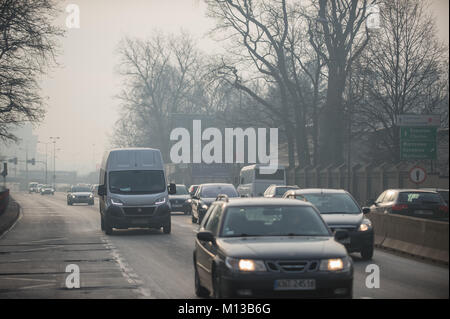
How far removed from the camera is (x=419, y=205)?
25906 mm

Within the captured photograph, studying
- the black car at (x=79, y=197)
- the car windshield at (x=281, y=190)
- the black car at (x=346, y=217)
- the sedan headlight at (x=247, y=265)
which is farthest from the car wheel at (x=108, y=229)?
the black car at (x=79, y=197)

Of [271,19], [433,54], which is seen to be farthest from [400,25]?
[271,19]

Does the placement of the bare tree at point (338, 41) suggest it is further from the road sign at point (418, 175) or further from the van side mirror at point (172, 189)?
the van side mirror at point (172, 189)

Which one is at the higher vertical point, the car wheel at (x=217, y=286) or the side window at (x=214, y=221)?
the side window at (x=214, y=221)

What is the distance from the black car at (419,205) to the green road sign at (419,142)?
4.81 meters

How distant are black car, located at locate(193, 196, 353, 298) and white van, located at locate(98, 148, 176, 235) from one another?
15.2 m

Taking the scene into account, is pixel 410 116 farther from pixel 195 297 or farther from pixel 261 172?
pixel 261 172

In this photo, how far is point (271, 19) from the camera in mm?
55562

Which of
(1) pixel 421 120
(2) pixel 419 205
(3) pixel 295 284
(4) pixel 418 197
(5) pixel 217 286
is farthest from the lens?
(4) pixel 418 197

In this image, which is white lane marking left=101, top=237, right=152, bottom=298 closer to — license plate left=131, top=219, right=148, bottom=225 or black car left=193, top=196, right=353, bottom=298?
black car left=193, top=196, right=353, bottom=298

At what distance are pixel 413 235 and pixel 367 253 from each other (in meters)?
1.93

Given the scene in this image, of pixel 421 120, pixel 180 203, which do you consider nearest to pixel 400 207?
pixel 421 120

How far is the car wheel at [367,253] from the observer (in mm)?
17441

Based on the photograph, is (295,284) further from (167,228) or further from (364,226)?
(167,228)
